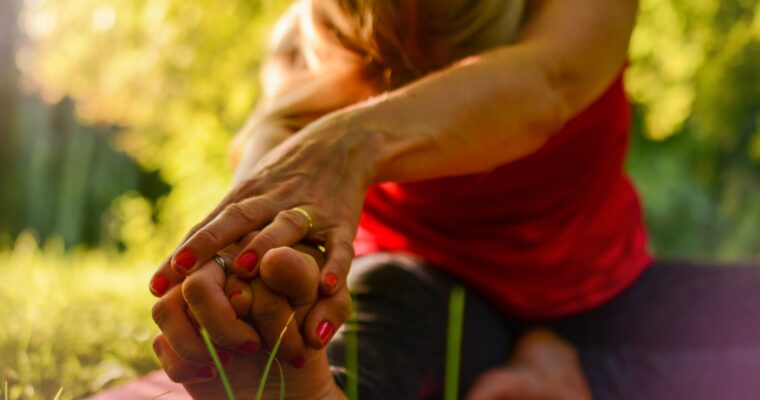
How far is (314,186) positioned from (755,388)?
1055 mm

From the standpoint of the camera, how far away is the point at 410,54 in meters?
1.51

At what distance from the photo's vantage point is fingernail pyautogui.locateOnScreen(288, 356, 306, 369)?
1.03 meters

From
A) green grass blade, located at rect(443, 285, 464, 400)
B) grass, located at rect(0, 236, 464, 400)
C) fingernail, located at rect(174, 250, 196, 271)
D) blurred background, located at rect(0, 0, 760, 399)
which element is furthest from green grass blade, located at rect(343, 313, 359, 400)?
blurred background, located at rect(0, 0, 760, 399)

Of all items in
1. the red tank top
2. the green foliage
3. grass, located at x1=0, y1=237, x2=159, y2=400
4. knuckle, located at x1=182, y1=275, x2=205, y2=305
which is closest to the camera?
knuckle, located at x1=182, y1=275, x2=205, y2=305

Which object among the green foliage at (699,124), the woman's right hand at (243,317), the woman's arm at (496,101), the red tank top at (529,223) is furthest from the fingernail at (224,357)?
the green foliage at (699,124)

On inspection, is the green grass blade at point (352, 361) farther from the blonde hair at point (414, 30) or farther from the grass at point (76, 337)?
the blonde hair at point (414, 30)

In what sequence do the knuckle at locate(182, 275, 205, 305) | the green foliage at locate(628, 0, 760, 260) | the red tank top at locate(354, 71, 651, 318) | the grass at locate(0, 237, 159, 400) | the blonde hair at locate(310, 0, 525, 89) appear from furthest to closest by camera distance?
the green foliage at locate(628, 0, 760, 260), the red tank top at locate(354, 71, 651, 318), the grass at locate(0, 237, 159, 400), the blonde hair at locate(310, 0, 525, 89), the knuckle at locate(182, 275, 205, 305)

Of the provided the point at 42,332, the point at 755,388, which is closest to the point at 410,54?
the point at 755,388

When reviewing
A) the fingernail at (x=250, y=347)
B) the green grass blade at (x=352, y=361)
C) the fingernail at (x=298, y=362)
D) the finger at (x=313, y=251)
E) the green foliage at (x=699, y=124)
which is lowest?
the green foliage at (x=699, y=124)

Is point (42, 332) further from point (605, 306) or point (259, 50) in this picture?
point (259, 50)

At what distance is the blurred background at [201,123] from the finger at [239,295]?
0.96 meters

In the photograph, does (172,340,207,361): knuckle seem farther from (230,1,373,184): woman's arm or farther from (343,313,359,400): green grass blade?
(230,1,373,184): woman's arm

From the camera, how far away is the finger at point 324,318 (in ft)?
3.26

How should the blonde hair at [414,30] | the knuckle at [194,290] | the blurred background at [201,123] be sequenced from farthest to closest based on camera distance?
1. the blurred background at [201,123]
2. the blonde hair at [414,30]
3. the knuckle at [194,290]
